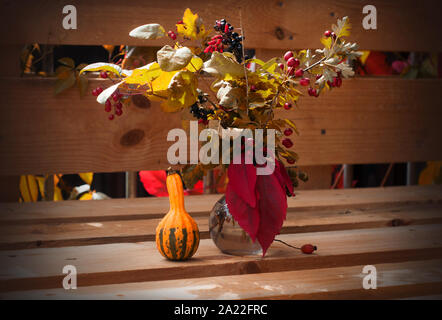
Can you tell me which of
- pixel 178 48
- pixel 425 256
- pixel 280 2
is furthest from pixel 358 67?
pixel 178 48

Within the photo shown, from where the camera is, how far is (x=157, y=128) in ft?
4.70

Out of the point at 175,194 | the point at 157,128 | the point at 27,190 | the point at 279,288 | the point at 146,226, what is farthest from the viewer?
the point at 27,190

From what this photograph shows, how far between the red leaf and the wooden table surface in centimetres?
6

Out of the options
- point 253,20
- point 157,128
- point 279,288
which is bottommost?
point 279,288

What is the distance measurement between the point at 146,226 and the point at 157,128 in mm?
387

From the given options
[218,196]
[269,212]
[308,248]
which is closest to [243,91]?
[269,212]

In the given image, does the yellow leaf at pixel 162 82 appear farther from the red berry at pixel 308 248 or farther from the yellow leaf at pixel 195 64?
the red berry at pixel 308 248

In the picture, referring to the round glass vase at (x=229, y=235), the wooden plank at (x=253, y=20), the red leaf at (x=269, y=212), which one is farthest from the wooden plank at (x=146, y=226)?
the wooden plank at (x=253, y=20)

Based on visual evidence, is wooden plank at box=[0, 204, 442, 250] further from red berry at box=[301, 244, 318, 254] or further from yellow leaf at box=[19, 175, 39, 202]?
yellow leaf at box=[19, 175, 39, 202]

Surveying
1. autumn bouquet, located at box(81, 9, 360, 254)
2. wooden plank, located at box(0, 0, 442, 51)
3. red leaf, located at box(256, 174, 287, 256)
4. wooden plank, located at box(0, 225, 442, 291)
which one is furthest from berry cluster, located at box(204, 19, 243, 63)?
wooden plank, located at box(0, 0, 442, 51)

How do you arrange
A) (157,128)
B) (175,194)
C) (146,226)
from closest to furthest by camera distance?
(175,194)
(146,226)
(157,128)

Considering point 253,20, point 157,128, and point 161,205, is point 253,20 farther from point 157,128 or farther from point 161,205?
point 161,205

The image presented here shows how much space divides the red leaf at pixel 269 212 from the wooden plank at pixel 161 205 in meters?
0.43

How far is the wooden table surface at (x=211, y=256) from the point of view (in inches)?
30.3
